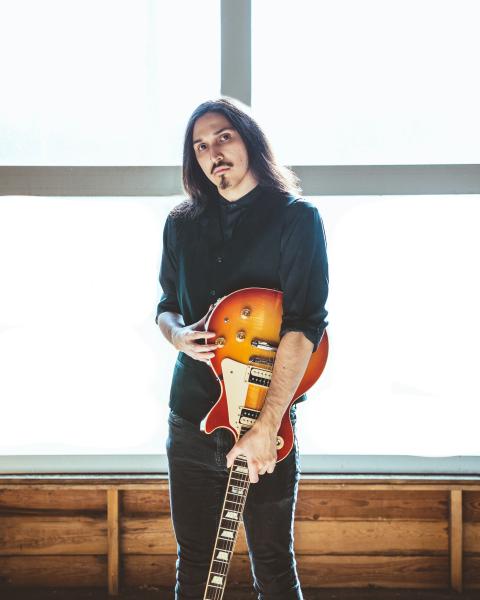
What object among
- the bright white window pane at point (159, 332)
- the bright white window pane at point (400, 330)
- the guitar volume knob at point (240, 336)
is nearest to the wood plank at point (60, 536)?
the bright white window pane at point (159, 332)

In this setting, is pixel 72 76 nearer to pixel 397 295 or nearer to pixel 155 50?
pixel 155 50

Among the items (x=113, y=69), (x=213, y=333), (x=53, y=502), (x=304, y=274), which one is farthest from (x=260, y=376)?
(x=113, y=69)

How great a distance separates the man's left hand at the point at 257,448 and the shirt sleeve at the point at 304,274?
0.22 metres

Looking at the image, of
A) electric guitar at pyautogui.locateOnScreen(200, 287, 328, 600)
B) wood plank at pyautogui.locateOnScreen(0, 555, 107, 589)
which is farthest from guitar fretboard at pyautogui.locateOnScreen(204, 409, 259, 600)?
wood plank at pyautogui.locateOnScreen(0, 555, 107, 589)

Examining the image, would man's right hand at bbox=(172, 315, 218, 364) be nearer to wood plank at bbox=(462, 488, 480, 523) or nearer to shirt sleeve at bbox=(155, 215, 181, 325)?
shirt sleeve at bbox=(155, 215, 181, 325)

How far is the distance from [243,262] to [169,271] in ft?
0.99

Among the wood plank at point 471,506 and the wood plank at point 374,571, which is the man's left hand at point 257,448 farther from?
the wood plank at point 471,506

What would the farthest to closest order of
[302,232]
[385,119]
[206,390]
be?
[385,119]
[206,390]
[302,232]

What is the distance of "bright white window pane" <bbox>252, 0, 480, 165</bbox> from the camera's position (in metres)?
2.07

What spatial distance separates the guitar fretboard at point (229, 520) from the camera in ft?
4.37

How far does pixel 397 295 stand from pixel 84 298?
120cm

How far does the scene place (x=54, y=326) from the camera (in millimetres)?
2125

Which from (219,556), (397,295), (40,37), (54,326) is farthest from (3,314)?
(397,295)

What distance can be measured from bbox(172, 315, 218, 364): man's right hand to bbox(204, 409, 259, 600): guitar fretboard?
0.54 feet
